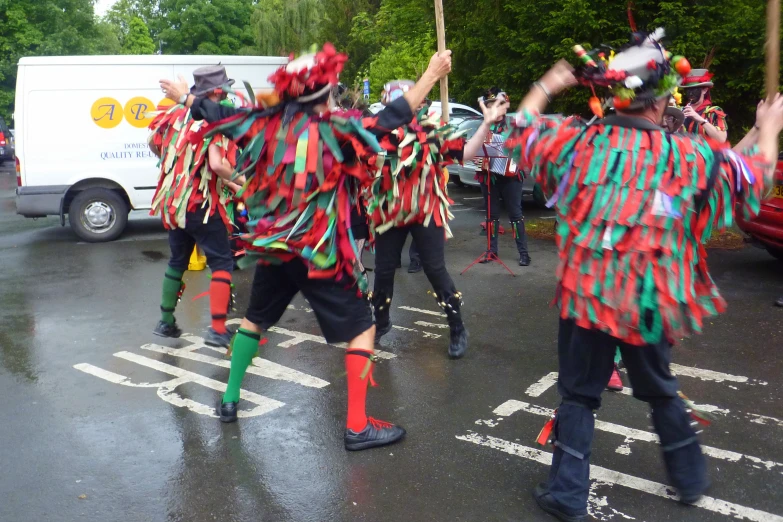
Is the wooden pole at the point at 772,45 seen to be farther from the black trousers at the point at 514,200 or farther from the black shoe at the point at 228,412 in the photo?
the black trousers at the point at 514,200

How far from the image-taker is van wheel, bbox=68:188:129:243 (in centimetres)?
1016

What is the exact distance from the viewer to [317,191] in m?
3.56

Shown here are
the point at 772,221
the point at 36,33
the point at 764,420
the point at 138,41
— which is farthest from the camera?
the point at 138,41

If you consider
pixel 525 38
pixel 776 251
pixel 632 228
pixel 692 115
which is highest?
pixel 525 38

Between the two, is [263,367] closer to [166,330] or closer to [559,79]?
[166,330]

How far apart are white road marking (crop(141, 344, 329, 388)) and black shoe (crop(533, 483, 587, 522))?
1836mm

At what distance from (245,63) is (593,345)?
337 inches

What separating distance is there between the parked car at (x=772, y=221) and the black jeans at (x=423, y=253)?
3.28 m

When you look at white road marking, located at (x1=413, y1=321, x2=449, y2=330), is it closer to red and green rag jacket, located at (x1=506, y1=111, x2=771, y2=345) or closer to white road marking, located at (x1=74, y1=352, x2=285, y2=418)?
white road marking, located at (x1=74, y1=352, x2=285, y2=418)

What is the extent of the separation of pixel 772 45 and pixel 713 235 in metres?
7.29

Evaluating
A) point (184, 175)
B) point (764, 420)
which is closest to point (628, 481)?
point (764, 420)

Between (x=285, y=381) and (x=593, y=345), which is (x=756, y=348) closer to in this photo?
(x=593, y=345)

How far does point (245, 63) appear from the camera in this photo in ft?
34.3

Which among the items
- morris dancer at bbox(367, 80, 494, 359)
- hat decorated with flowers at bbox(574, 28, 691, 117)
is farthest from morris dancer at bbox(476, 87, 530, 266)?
hat decorated with flowers at bbox(574, 28, 691, 117)
